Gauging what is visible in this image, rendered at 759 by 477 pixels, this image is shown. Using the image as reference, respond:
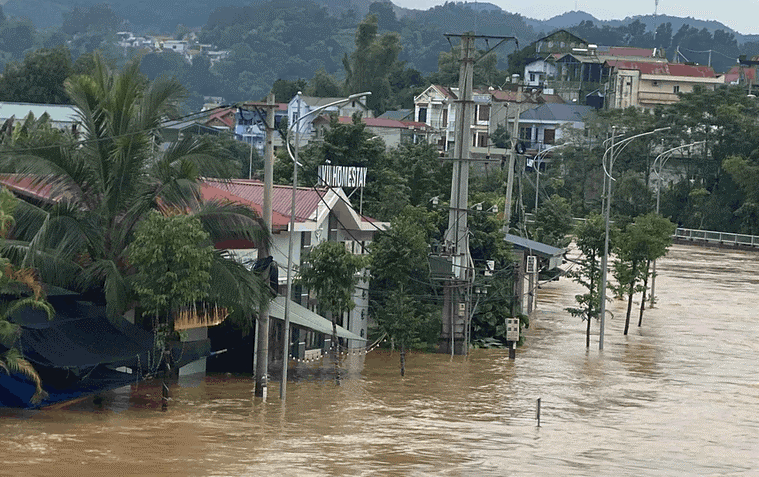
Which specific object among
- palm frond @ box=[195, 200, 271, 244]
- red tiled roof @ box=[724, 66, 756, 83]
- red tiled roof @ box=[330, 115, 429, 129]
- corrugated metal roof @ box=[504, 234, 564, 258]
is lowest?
corrugated metal roof @ box=[504, 234, 564, 258]

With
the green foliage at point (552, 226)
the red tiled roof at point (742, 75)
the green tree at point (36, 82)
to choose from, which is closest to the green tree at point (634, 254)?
the green foliage at point (552, 226)

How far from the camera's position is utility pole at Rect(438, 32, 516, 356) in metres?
44.5

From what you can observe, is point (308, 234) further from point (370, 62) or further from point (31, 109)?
point (370, 62)

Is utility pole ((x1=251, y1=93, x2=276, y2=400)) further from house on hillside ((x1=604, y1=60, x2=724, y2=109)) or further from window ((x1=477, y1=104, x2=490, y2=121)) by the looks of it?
house on hillside ((x1=604, y1=60, x2=724, y2=109))

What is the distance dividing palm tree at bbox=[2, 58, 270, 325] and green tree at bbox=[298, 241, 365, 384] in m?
5.52

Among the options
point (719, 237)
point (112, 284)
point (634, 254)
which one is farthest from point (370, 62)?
point (112, 284)

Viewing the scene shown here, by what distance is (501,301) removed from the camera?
158 feet

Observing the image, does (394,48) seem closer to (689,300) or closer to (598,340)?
(689,300)

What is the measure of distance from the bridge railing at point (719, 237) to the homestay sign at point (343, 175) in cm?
5895

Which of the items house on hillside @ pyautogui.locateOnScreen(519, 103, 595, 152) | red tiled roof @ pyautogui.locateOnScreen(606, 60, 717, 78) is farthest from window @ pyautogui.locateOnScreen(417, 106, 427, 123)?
red tiled roof @ pyautogui.locateOnScreen(606, 60, 717, 78)

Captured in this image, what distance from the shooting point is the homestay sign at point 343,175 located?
52.5 meters

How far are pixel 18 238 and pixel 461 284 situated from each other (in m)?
18.1

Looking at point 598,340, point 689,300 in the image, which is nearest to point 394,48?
point 689,300

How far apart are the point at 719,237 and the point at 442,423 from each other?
8100 centimetres
